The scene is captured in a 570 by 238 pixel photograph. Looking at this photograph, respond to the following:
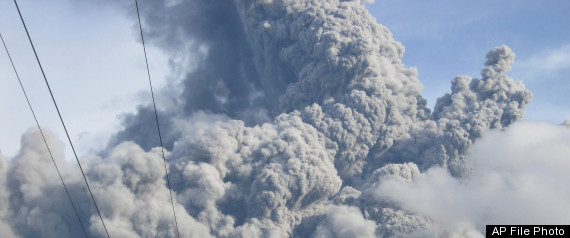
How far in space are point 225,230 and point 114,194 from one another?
821cm

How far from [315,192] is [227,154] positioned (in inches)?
285

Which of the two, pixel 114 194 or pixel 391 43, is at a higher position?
pixel 391 43

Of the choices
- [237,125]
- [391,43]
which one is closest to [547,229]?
[237,125]

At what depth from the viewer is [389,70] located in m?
56.0

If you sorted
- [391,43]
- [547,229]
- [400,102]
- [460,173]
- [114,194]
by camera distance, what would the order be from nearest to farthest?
[547,229] < [114,194] < [460,173] < [400,102] < [391,43]

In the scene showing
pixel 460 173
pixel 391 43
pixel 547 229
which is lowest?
pixel 547 229

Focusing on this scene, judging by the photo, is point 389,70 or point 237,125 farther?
point 389,70

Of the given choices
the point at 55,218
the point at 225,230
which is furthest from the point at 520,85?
the point at 55,218

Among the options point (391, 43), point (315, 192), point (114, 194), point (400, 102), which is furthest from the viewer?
point (391, 43)

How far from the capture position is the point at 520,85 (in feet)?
180

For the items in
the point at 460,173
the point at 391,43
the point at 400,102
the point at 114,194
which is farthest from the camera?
the point at 391,43

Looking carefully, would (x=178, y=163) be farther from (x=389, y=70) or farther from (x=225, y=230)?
(x=389, y=70)

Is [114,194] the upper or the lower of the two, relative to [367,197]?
lower

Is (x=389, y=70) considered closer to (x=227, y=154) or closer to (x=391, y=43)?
(x=391, y=43)
